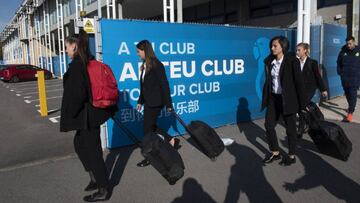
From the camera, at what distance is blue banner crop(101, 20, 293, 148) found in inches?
226

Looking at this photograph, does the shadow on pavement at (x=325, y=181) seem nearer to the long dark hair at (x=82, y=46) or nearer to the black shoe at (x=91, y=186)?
the black shoe at (x=91, y=186)

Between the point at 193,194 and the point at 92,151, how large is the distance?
128cm

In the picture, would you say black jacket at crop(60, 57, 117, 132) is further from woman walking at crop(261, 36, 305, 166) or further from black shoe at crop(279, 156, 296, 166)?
black shoe at crop(279, 156, 296, 166)

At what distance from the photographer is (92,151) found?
12.1 feet

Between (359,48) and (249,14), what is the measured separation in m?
11.1

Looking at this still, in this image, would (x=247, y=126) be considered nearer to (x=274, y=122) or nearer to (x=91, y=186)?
(x=274, y=122)

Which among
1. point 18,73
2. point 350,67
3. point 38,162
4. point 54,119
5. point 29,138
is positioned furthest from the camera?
point 18,73

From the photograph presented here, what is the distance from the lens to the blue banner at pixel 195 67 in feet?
18.9

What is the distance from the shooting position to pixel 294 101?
463cm

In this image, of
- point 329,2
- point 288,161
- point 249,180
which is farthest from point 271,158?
point 329,2

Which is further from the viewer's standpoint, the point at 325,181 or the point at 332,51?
the point at 332,51

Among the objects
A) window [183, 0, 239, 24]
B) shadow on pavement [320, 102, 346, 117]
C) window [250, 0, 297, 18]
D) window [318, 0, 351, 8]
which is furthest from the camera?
window [183, 0, 239, 24]

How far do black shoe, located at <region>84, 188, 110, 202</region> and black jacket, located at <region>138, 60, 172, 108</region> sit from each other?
4.80 feet

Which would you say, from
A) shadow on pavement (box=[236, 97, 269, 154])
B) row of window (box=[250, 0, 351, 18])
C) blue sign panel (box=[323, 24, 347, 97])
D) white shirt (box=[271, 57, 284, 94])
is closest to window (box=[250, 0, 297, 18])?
row of window (box=[250, 0, 351, 18])
